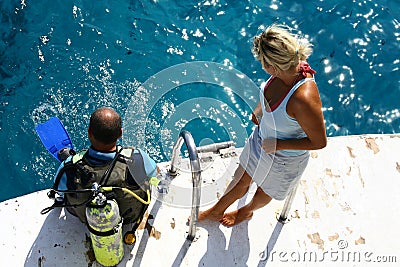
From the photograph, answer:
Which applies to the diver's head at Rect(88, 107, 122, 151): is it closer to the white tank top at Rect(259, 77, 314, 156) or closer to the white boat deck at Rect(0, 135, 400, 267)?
the white boat deck at Rect(0, 135, 400, 267)

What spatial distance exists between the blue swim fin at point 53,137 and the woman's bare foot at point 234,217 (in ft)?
4.03

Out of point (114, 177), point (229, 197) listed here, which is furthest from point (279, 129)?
point (114, 177)

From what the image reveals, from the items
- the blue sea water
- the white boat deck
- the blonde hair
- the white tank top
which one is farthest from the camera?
the blue sea water

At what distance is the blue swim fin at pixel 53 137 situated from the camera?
330cm

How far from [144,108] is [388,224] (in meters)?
2.63

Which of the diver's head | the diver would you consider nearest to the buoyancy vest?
the diver

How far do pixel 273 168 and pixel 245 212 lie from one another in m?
0.48

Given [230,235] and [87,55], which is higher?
[87,55]

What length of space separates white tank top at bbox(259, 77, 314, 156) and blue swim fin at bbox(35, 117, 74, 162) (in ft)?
4.80

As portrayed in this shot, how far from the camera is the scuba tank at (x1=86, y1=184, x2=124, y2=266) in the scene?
245 centimetres

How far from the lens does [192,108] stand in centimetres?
493

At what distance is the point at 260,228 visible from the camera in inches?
126

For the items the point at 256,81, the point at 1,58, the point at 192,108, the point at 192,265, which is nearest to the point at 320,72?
the point at 256,81

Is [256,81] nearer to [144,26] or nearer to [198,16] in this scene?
[198,16]
